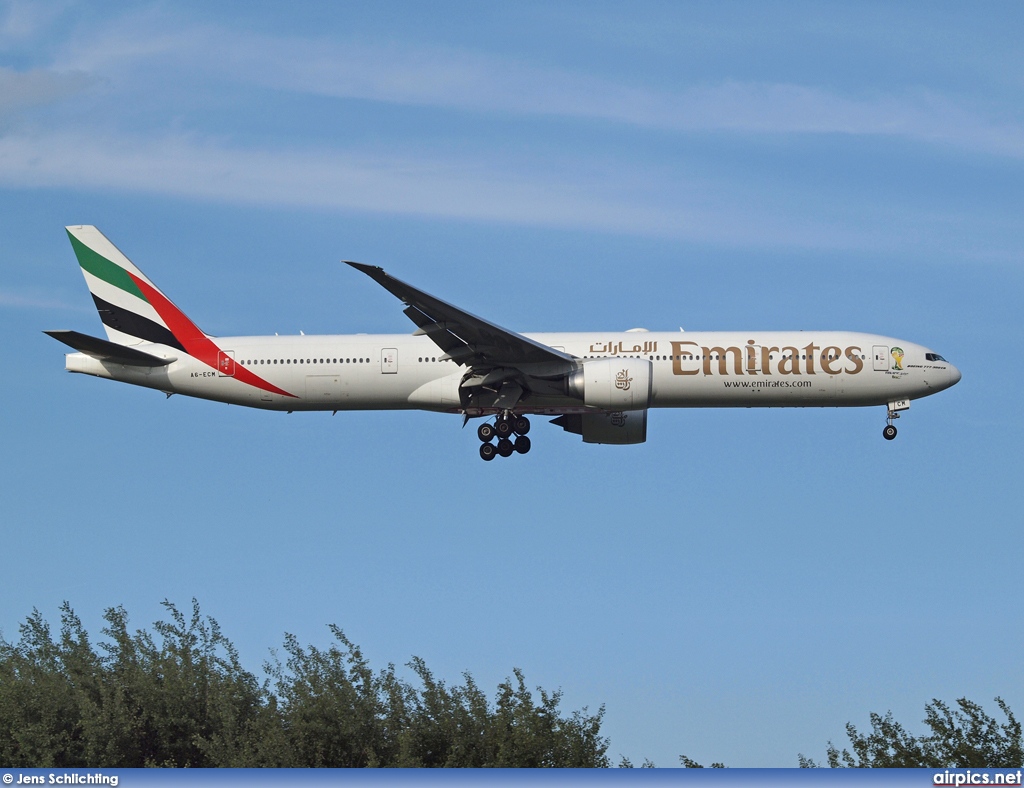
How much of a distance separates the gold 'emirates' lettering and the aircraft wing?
136 inches

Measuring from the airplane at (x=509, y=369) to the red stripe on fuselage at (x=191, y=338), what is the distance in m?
→ 0.05

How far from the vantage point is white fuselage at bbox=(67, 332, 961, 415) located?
39.3 m

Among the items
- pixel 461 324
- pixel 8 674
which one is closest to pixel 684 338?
pixel 461 324

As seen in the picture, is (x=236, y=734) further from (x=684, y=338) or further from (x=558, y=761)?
(x=684, y=338)

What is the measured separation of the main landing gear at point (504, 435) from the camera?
40.7m

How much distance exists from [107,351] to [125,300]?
3877mm

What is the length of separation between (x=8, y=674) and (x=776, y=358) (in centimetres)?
2408

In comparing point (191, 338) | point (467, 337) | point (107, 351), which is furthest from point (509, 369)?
point (107, 351)

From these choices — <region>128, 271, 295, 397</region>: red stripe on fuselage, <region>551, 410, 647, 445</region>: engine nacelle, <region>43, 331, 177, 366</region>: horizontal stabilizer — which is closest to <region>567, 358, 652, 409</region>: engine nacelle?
<region>551, 410, 647, 445</region>: engine nacelle

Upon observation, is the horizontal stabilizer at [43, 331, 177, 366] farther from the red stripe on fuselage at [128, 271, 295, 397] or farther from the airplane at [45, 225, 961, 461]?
the red stripe on fuselage at [128, 271, 295, 397]

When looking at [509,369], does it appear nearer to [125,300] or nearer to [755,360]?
[755,360]

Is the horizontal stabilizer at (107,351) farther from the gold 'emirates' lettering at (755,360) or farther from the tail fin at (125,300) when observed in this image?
the gold 'emirates' lettering at (755,360)

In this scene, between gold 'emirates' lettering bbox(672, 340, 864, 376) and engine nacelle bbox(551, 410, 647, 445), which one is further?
engine nacelle bbox(551, 410, 647, 445)

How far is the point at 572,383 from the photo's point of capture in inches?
1522
